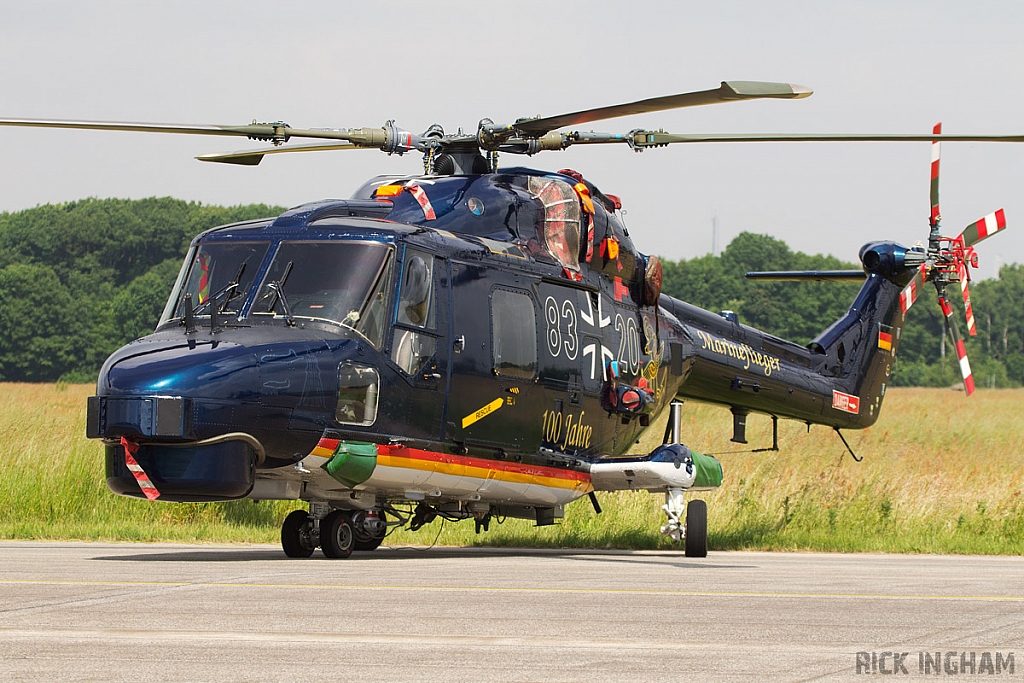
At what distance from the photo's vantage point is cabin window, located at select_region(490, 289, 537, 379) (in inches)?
526

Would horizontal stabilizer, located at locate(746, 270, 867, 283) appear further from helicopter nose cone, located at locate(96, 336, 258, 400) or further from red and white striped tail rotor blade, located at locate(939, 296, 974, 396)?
helicopter nose cone, located at locate(96, 336, 258, 400)

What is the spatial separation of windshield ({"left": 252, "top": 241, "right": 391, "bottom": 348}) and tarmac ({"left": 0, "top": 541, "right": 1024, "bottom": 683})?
6.86ft

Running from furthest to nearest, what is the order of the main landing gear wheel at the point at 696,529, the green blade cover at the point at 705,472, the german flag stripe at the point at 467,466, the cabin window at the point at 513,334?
the main landing gear wheel at the point at 696,529, the green blade cover at the point at 705,472, the cabin window at the point at 513,334, the german flag stripe at the point at 467,466

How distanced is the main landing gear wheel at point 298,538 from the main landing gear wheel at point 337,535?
0.14 m

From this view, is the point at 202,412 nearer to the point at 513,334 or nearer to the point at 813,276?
the point at 513,334

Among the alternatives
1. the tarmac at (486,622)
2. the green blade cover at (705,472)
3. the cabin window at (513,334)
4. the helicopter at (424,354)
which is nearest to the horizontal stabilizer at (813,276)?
the helicopter at (424,354)

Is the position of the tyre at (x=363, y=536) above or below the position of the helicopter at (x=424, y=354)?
below

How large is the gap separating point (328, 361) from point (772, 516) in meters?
9.69

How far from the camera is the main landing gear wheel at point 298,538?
42.7 ft

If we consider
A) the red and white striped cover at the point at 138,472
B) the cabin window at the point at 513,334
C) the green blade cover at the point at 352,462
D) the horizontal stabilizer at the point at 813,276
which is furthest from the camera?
the horizontal stabilizer at the point at 813,276

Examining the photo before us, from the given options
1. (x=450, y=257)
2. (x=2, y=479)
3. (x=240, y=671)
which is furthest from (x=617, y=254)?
(x=240, y=671)

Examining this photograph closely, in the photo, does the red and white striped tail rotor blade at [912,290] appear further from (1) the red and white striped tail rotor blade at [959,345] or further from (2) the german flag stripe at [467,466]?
(2) the german flag stripe at [467,466]

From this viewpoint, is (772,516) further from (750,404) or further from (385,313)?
(385,313)

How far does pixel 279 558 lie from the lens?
1291cm
